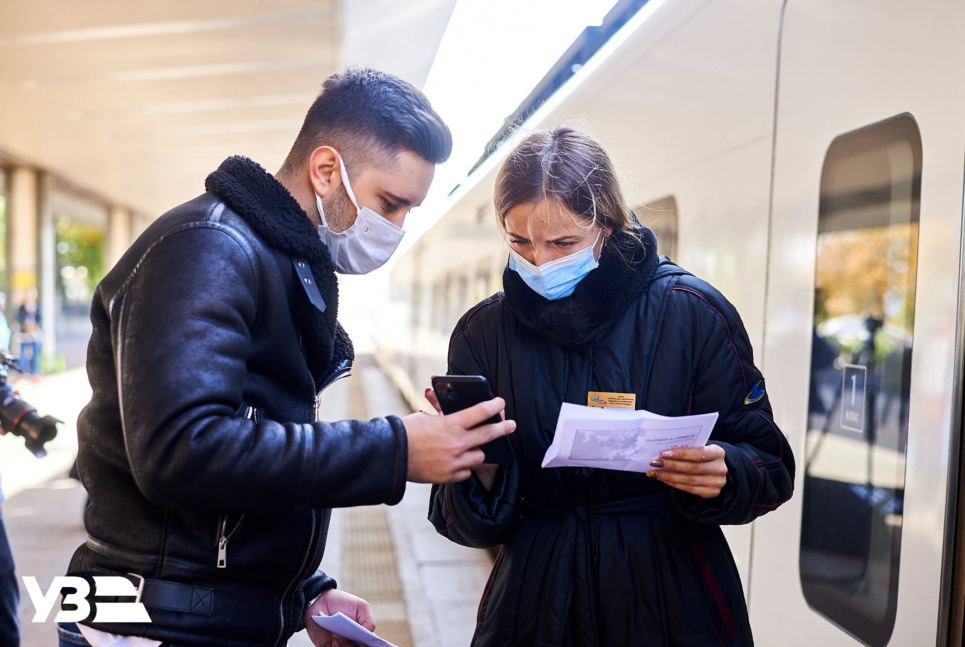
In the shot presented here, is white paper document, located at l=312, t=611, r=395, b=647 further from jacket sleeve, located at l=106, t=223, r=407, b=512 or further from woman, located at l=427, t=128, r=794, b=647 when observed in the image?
jacket sleeve, located at l=106, t=223, r=407, b=512

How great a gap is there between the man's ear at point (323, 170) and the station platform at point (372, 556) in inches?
107

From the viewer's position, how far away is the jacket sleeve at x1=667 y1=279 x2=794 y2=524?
6.02 feet

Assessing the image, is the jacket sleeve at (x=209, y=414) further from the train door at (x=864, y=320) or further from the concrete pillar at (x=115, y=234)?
the concrete pillar at (x=115, y=234)

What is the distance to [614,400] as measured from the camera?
1.86 meters

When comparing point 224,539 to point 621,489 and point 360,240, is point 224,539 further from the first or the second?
point 621,489

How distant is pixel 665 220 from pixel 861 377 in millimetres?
1477

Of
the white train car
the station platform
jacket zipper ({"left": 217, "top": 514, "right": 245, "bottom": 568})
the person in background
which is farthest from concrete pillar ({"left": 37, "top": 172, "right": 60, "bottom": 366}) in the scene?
jacket zipper ({"left": 217, "top": 514, "right": 245, "bottom": 568})

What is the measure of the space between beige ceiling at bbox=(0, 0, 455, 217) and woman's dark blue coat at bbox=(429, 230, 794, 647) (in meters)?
7.03

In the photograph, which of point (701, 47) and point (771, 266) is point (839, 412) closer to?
point (771, 266)

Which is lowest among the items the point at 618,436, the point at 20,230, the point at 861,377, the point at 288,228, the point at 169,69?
the point at 618,436

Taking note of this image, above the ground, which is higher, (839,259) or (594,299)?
(839,259)

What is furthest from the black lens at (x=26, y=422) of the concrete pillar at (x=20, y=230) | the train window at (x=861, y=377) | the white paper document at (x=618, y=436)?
the concrete pillar at (x=20, y=230)

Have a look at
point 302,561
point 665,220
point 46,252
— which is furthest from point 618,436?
point 46,252

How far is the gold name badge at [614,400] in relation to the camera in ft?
6.07
